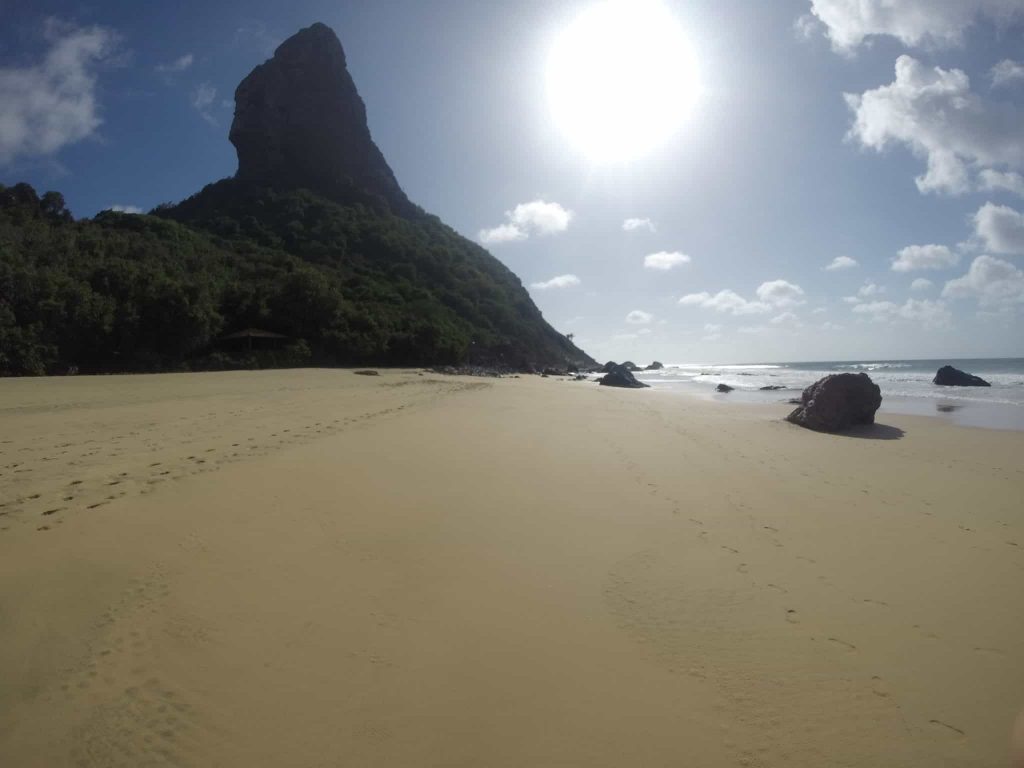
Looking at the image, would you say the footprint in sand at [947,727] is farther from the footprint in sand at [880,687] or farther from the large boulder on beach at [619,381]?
the large boulder on beach at [619,381]

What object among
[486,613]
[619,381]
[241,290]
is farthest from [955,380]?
[241,290]

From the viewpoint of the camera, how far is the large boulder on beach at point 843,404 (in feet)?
43.8

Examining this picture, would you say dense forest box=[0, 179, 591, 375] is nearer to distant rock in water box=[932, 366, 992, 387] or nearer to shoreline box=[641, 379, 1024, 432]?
shoreline box=[641, 379, 1024, 432]

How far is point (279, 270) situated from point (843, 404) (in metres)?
39.8

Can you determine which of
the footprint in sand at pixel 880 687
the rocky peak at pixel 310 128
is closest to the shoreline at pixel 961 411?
the footprint in sand at pixel 880 687

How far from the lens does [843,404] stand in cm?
1345

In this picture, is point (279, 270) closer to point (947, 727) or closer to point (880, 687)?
point (880, 687)

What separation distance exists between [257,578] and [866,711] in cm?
391

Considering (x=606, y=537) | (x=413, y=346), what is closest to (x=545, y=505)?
(x=606, y=537)

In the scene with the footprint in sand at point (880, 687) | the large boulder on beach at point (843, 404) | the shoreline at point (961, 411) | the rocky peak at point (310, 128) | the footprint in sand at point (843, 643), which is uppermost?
the rocky peak at point (310, 128)

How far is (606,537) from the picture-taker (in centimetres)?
489

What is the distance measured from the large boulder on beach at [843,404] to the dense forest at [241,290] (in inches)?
1093

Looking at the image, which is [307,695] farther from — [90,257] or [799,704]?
Answer: [90,257]

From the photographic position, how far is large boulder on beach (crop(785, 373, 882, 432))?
1335 cm
